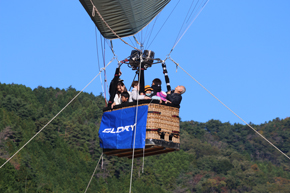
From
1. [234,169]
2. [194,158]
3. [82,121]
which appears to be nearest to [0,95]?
[82,121]

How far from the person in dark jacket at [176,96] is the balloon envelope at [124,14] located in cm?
280

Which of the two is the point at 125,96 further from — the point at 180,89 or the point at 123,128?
the point at 180,89

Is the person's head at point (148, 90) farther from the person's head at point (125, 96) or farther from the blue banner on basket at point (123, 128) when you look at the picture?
the person's head at point (125, 96)

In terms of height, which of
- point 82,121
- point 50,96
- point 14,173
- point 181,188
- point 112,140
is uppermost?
point 50,96

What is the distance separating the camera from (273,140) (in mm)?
141125

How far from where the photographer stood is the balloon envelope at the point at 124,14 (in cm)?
1233

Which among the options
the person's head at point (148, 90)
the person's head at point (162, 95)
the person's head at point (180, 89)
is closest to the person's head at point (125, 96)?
the person's head at point (148, 90)

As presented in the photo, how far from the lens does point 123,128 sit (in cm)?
1115

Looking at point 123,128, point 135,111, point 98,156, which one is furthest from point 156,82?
point 98,156

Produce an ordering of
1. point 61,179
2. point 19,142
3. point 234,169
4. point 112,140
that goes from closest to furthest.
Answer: point 112,140
point 61,179
point 19,142
point 234,169

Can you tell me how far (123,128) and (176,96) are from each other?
1.37 metres

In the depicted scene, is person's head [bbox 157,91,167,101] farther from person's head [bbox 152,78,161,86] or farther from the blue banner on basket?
the blue banner on basket

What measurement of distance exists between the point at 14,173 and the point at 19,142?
20.9 meters

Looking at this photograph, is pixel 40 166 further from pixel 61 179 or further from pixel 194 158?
pixel 194 158
